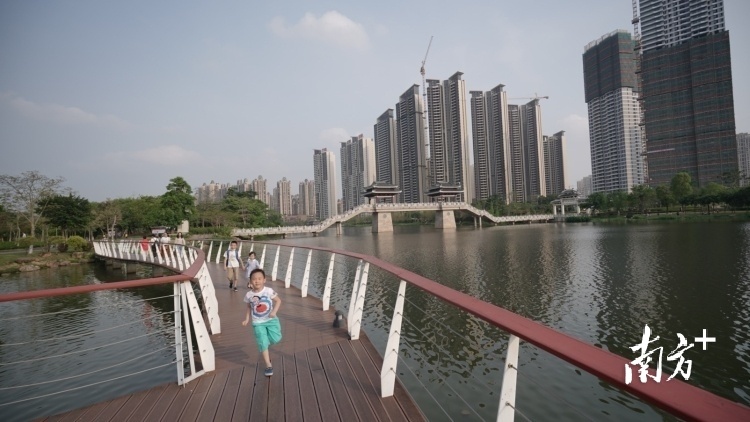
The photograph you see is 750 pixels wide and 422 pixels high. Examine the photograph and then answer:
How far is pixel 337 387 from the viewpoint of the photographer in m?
3.37

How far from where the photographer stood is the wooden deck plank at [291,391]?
2.95m

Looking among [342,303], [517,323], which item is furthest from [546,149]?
[517,323]

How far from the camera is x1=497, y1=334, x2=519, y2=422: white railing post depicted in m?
1.82

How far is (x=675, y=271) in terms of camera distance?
1466cm

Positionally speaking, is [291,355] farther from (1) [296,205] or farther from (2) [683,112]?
(1) [296,205]

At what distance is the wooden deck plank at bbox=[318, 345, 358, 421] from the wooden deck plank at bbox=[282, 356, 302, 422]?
0.30 metres

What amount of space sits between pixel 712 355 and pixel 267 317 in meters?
8.40

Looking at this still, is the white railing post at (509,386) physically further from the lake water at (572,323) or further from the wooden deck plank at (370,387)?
the wooden deck plank at (370,387)

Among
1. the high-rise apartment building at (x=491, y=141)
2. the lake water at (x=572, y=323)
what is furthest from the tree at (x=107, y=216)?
the high-rise apartment building at (x=491, y=141)

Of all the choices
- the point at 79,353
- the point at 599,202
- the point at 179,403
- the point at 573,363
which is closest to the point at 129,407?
the point at 179,403

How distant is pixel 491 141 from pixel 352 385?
361ft

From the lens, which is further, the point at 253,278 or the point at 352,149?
the point at 352,149

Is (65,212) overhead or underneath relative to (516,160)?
underneath

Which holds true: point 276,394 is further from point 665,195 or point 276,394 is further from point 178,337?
point 665,195
